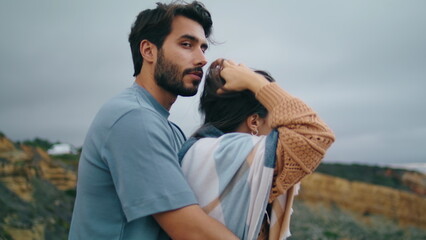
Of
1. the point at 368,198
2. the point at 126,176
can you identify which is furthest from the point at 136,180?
the point at 368,198

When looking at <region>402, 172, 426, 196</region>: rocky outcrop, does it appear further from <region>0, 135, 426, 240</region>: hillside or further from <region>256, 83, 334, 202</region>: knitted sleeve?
<region>256, 83, 334, 202</region>: knitted sleeve

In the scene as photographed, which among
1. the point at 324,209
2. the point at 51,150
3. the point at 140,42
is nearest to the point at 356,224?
the point at 324,209

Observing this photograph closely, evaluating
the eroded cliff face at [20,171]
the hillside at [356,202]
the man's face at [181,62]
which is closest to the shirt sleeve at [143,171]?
the man's face at [181,62]

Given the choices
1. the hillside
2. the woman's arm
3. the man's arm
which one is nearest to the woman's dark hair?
the woman's arm

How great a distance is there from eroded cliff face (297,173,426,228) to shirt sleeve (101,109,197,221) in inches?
527

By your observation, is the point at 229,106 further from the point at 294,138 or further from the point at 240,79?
the point at 294,138

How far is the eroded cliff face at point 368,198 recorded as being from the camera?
14.0 m

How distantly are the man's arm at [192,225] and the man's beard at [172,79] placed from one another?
613 mm

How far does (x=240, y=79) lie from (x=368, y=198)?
44.9ft

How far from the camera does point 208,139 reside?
5.72ft

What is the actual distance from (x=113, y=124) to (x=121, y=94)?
254 mm

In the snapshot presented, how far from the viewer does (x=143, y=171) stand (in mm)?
1518

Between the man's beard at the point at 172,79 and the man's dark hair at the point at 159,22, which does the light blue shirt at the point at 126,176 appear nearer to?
the man's beard at the point at 172,79

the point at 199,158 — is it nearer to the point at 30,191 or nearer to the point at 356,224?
the point at 30,191
